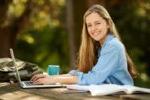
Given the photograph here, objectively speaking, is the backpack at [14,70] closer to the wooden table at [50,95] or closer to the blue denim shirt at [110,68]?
the wooden table at [50,95]

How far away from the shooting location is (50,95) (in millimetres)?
3973

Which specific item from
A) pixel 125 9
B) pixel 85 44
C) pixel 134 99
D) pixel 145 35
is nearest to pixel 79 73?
pixel 85 44

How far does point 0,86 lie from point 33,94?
74 centimetres

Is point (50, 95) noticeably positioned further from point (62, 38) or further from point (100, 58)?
point (62, 38)

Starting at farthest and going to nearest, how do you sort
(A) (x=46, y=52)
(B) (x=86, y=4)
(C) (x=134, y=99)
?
(A) (x=46, y=52)
(B) (x=86, y=4)
(C) (x=134, y=99)

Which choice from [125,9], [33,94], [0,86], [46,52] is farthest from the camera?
[46,52]

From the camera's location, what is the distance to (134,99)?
144 inches

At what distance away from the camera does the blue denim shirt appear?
14.9 feet

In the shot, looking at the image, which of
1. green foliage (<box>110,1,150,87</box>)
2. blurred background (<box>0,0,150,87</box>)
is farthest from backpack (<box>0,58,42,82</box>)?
green foliage (<box>110,1,150,87</box>)

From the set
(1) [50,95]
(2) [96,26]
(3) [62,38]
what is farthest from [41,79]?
(3) [62,38]

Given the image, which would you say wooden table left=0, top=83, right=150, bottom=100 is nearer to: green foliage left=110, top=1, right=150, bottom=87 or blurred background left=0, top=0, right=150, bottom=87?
blurred background left=0, top=0, right=150, bottom=87

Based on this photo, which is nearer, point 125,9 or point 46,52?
point 125,9

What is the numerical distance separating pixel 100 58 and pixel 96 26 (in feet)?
0.98

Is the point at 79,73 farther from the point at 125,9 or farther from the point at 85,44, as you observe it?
the point at 125,9
